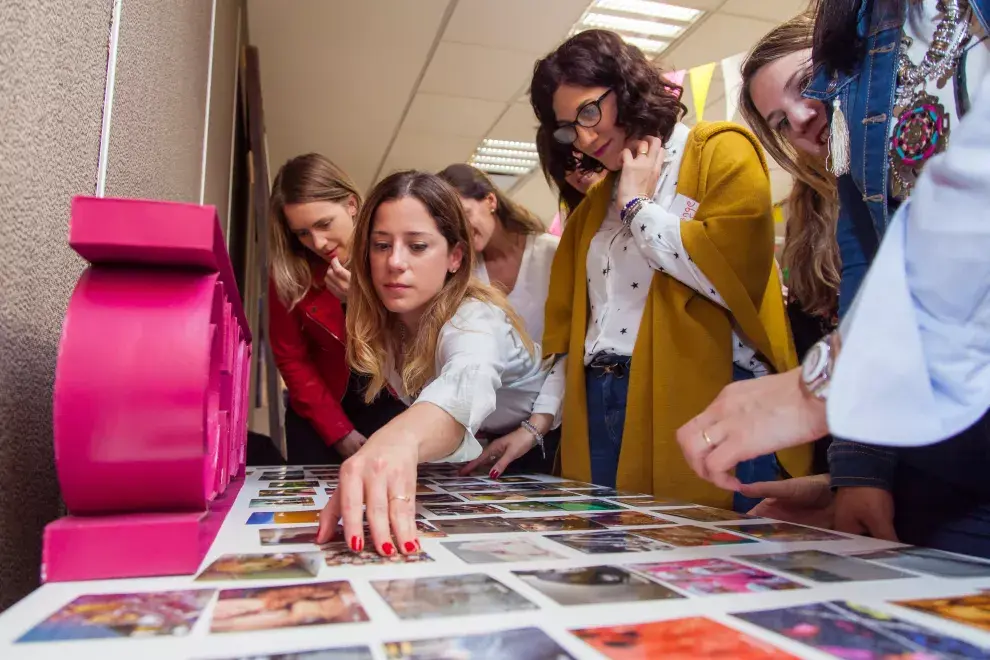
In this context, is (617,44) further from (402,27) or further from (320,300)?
(402,27)

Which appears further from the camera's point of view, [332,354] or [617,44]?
[332,354]

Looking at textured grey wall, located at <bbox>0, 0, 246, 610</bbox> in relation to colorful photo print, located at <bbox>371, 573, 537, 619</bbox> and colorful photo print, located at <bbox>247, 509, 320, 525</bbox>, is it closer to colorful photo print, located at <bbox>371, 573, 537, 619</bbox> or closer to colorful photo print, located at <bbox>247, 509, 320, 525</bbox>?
colorful photo print, located at <bbox>247, 509, 320, 525</bbox>

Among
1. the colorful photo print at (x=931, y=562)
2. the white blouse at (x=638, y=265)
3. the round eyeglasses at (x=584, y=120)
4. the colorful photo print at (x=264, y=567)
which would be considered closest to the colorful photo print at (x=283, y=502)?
the colorful photo print at (x=264, y=567)

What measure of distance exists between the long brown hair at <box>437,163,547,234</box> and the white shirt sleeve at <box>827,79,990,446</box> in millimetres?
1488

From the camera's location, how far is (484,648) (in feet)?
1.16

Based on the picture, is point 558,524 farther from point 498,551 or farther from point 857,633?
point 857,633

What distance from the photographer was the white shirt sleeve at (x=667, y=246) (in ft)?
3.93

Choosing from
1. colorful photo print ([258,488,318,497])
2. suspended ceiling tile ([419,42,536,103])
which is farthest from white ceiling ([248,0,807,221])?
colorful photo print ([258,488,318,497])

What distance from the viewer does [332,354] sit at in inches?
76.3

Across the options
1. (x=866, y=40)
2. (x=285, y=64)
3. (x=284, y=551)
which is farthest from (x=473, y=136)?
(x=284, y=551)

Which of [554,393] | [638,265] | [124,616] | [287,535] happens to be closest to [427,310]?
[554,393]

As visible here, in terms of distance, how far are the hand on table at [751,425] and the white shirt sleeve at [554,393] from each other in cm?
80

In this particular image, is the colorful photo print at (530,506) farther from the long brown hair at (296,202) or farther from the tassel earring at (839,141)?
the long brown hair at (296,202)

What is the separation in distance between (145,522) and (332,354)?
1465 millimetres
